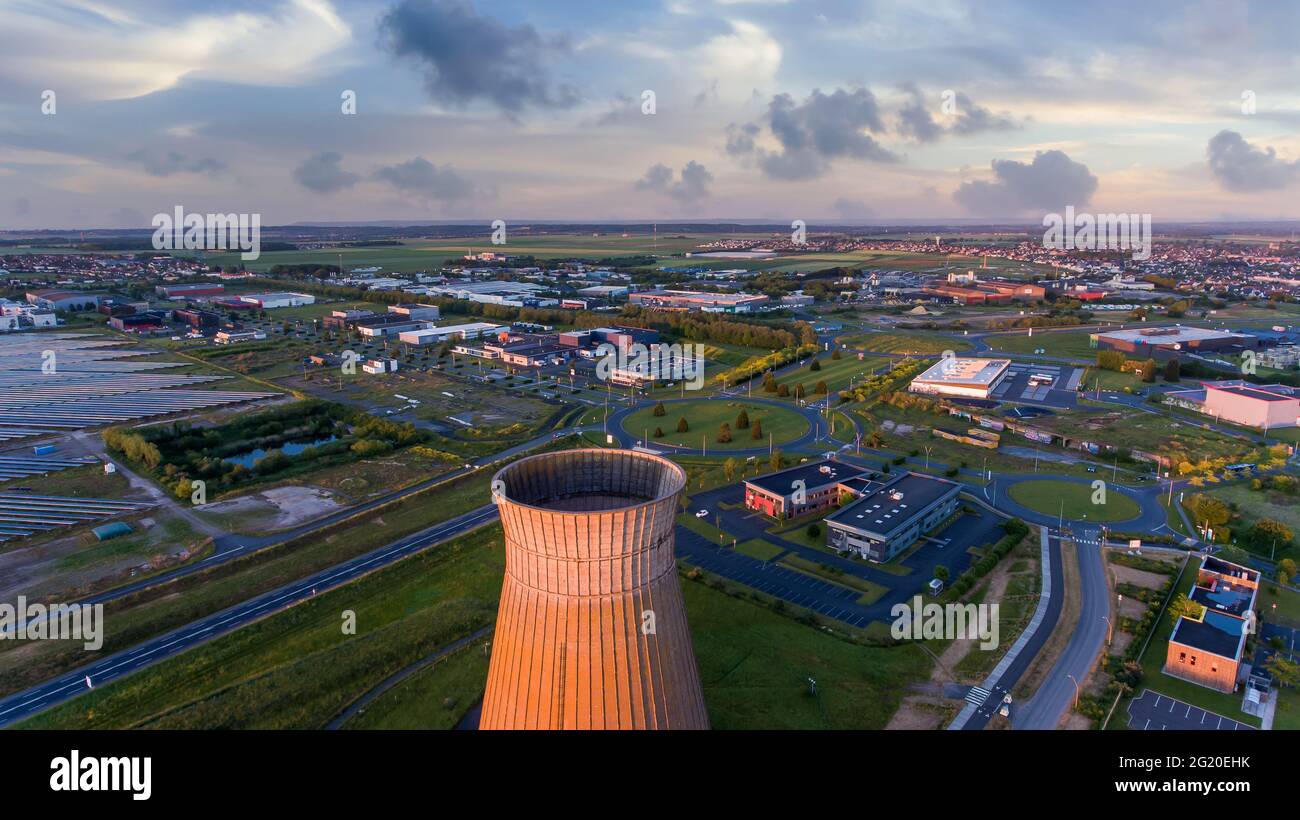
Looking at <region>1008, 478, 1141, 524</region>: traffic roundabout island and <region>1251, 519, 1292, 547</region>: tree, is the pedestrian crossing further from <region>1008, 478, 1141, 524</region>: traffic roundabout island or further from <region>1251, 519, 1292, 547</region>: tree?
<region>1251, 519, 1292, 547</region>: tree

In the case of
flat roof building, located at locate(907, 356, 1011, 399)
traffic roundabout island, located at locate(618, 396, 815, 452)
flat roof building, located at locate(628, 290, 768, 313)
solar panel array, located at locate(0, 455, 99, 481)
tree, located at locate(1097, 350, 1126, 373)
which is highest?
flat roof building, located at locate(628, 290, 768, 313)

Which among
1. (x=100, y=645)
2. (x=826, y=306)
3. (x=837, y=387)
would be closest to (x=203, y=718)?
(x=100, y=645)

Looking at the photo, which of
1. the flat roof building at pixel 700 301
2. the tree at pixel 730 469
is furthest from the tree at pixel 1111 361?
the flat roof building at pixel 700 301

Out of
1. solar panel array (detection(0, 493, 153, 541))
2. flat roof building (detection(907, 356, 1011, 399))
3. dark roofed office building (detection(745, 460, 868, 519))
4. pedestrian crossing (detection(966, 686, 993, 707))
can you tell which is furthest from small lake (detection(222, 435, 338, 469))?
flat roof building (detection(907, 356, 1011, 399))

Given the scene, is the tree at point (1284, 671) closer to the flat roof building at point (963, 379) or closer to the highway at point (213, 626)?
the highway at point (213, 626)

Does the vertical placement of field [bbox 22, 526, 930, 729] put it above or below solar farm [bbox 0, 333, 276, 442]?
below
